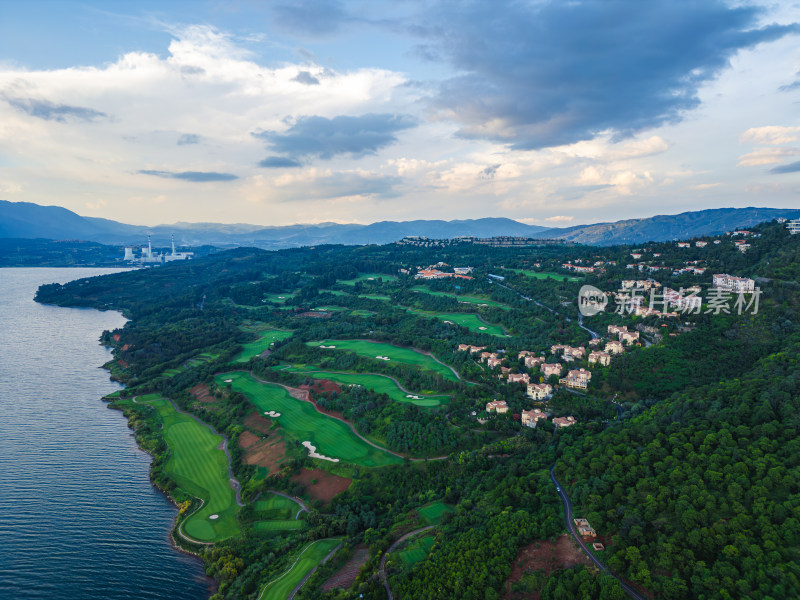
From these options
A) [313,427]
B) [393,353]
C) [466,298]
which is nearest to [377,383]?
[393,353]

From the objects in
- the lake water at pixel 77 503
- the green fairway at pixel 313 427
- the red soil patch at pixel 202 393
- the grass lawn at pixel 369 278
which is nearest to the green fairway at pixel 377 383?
the green fairway at pixel 313 427

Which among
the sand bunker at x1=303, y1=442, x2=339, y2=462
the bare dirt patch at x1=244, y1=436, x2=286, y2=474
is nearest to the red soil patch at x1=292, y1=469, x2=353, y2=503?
the sand bunker at x1=303, y1=442, x2=339, y2=462

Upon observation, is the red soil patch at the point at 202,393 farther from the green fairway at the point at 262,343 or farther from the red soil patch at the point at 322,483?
the red soil patch at the point at 322,483

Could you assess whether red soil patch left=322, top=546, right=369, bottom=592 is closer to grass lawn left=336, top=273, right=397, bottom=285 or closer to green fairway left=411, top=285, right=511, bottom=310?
green fairway left=411, top=285, right=511, bottom=310

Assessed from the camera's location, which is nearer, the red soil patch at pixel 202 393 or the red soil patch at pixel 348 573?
the red soil patch at pixel 348 573

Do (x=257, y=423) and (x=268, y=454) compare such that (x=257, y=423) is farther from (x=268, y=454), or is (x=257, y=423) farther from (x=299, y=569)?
(x=299, y=569)
